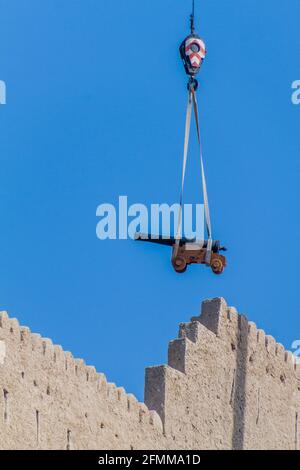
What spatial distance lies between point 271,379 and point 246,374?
5.35ft

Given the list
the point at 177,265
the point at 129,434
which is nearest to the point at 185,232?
the point at 177,265

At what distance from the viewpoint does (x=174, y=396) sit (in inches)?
5197

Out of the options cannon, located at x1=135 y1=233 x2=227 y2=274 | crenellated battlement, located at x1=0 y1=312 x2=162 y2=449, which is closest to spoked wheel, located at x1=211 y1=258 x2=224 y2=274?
cannon, located at x1=135 y1=233 x2=227 y2=274

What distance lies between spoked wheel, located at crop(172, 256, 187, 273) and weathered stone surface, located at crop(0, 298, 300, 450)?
2.28m

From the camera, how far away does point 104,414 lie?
5059 inches

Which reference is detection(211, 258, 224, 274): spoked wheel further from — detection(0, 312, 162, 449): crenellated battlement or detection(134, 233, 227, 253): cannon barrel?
detection(0, 312, 162, 449): crenellated battlement

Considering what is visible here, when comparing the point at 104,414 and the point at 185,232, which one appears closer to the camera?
the point at 104,414

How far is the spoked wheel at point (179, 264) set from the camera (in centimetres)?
13712

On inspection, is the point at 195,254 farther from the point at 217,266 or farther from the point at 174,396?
the point at 174,396

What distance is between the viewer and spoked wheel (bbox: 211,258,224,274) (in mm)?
137000

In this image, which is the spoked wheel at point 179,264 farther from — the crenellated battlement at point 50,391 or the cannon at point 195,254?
the crenellated battlement at point 50,391

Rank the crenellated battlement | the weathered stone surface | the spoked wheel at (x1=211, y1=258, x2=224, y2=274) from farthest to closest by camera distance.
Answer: the spoked wheel at (x1=211, y1=258, x2=224, y2=274) → the weathered stone surface → the crenellated battlement

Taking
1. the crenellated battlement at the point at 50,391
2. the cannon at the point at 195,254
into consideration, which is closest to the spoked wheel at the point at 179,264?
the cannon at the point at 195,254
